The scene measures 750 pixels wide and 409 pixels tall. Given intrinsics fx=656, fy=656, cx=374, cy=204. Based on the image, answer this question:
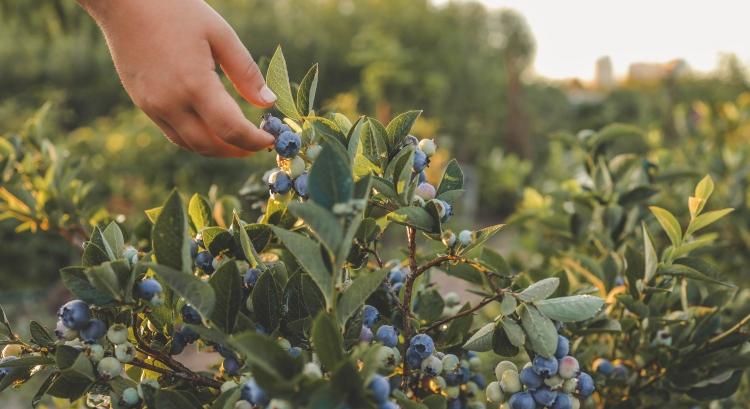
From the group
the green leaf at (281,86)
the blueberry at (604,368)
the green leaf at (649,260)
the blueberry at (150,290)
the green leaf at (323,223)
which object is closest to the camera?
the green leaf at (323,223)

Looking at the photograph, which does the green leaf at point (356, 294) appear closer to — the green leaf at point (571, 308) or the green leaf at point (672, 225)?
the green leaf at point (571, 308)

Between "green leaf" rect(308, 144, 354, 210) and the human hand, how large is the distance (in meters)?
0.21

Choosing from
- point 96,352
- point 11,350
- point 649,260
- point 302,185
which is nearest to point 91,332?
point 96,352

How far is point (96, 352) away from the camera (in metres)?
0.61

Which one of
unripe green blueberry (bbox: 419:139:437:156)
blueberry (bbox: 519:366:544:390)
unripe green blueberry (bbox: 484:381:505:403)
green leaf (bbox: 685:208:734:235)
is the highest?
unripe green blueberry (bbox: 419:139:437:156)

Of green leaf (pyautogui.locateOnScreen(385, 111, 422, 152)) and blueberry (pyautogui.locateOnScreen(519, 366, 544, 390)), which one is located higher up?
green leaf (pyautogui.locateOnScreen(385, 111, 422, 152))

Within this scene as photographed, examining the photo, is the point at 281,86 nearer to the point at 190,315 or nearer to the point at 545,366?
the point at 190,315

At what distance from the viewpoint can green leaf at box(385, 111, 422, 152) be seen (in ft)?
2.36

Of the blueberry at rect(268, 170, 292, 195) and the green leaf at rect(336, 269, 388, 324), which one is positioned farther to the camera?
the blueberry at rect(268, 170, 292, 195)

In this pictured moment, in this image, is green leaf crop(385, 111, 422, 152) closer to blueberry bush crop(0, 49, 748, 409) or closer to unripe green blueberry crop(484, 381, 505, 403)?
blueberry bush crop(0, 49, 748, 409)

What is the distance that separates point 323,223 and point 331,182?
1.4 inches

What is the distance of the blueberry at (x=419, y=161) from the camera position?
691 mm

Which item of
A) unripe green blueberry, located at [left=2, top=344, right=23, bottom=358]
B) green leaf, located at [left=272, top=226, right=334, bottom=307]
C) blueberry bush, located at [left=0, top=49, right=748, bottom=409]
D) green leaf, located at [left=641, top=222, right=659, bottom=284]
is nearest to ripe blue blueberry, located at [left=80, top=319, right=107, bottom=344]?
blueberry bush, located at [left=0, top=49, right=748, bottom=409]

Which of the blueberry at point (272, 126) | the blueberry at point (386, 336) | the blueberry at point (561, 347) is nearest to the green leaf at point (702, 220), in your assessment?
the blueberry at point (561, 347)
